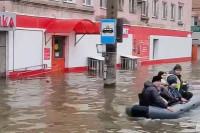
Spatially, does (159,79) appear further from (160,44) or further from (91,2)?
(160,44)

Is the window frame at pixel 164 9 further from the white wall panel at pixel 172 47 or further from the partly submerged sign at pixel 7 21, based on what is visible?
the partly submerged sign at pixel 7 21

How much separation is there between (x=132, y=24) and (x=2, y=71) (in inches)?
617

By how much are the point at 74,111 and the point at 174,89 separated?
3.00 m

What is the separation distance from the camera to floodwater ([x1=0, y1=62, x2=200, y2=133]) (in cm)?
1013

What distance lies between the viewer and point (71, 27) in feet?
76.5

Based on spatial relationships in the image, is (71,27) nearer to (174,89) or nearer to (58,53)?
(58,53)

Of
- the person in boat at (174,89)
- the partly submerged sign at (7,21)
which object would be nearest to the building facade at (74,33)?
the partly submerged sign at (7,21)

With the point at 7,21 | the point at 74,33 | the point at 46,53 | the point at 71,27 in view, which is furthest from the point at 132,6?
the point at 7,21

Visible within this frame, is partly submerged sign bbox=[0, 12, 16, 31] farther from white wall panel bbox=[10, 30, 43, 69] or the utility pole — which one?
the utility pole

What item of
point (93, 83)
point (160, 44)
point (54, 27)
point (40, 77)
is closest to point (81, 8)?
point (54, 27)

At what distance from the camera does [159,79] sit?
11938 mm

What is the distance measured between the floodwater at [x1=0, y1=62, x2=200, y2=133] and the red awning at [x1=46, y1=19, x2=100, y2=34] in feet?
17.5

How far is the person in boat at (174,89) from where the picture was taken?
42.1 ft

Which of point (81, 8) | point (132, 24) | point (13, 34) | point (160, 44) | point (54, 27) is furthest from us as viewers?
point (160, 44)
